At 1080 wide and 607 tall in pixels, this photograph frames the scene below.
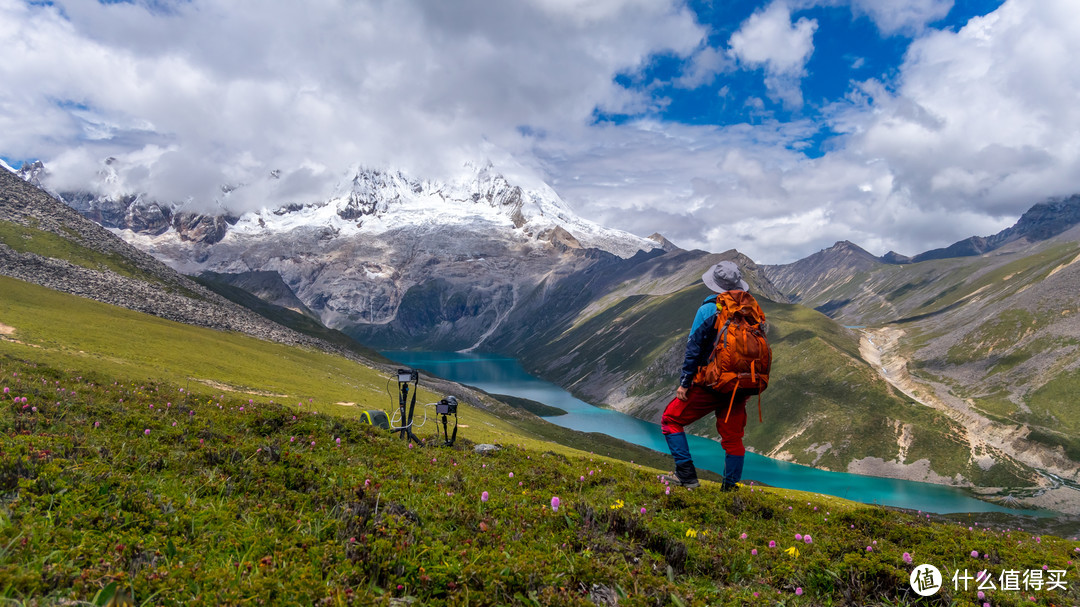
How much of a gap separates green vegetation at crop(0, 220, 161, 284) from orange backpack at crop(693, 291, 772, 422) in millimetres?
98504

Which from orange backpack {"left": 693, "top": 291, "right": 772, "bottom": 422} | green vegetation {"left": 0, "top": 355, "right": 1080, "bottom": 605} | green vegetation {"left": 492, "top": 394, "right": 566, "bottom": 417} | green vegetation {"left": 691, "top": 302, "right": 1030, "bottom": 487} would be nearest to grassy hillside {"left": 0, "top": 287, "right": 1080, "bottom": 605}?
green vegetation {"left": 0, "top": 355, "right": 1080, "bottom": 605}

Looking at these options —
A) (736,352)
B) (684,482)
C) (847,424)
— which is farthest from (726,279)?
(847,424)

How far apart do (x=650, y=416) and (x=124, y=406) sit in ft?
631

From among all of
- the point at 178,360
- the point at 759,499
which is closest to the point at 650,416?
the point at 178,360

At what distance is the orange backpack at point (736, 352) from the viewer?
11.1 m

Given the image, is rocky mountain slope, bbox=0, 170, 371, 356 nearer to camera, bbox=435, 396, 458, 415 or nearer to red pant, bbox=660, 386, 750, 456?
camera, bbox=435, 396, 458, 415

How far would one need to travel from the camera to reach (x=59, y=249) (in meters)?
78.6

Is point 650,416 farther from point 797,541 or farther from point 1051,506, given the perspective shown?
point 797,541

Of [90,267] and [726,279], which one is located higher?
[726,279]

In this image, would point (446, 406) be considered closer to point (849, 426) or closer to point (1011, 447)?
point (849, 426)

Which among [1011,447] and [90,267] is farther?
[1011,447]

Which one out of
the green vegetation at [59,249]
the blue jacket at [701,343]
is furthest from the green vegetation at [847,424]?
the green vegetation at [59,249]

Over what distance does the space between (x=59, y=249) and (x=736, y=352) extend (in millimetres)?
104020

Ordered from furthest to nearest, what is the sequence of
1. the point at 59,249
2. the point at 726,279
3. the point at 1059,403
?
the point at 1059,403, the point at 59,249, the point at 726,279
